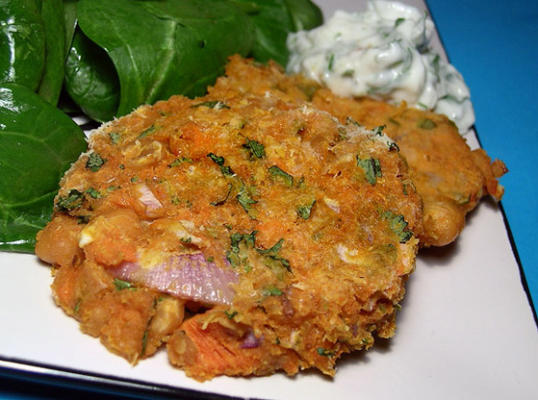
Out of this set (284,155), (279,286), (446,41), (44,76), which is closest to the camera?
(279,286)

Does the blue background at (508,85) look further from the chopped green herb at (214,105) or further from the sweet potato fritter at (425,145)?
the chopped green herb at (214,105)

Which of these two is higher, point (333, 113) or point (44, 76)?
point (44, 76)

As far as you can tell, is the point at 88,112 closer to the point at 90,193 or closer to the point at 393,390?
the point at 90,193

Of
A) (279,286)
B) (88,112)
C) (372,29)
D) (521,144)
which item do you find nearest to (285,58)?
(372,29)

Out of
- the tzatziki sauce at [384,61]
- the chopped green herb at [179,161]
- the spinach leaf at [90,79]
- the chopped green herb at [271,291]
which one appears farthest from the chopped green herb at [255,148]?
the tzatziki sauce at [384,61]

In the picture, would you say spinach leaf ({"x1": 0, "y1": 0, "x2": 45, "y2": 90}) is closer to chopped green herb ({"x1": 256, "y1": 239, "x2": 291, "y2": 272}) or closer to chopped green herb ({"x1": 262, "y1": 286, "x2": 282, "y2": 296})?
chopped green herb ({"x1": 256, "y1": 239, "x2": 291, "y2": 272})

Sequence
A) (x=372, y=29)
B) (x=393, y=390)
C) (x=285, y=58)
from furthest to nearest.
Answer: (x=285, y=58) < (x=372, y=29) < (x=393, y=390)
